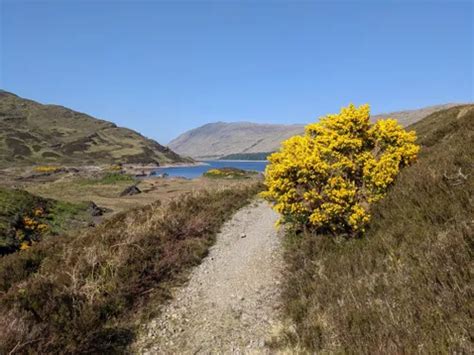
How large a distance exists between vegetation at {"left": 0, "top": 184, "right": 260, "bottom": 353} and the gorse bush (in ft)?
11.5

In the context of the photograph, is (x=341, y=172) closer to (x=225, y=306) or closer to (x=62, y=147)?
(x=225, y=306)

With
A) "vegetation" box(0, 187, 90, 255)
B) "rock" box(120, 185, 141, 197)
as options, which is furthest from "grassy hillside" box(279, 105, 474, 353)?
"rock" box(120, 185, 141, 197)

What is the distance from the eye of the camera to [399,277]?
663 cm

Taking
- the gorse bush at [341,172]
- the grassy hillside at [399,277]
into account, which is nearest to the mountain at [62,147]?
the gorse bush at [341,172]

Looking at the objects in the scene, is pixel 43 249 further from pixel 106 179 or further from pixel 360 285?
pixel 106 179

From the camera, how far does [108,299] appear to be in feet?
26.6

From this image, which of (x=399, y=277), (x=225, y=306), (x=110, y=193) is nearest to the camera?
(x=399, y=277)

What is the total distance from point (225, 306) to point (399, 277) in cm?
397

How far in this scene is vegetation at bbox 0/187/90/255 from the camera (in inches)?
766

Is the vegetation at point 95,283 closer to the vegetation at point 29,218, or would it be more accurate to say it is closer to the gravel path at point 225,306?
the gravel path at point 225,306

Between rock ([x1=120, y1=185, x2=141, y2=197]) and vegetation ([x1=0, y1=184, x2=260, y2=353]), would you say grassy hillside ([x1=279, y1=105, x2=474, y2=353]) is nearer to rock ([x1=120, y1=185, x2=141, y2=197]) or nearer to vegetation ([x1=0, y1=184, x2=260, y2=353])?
vegetation ([x1=0, y1=184, x2=260, y2=353])

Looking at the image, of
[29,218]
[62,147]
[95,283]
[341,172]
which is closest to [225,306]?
[95,283]

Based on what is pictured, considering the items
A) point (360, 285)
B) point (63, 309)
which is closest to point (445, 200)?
point (360, 285)

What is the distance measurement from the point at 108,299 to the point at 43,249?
6.72 meters
